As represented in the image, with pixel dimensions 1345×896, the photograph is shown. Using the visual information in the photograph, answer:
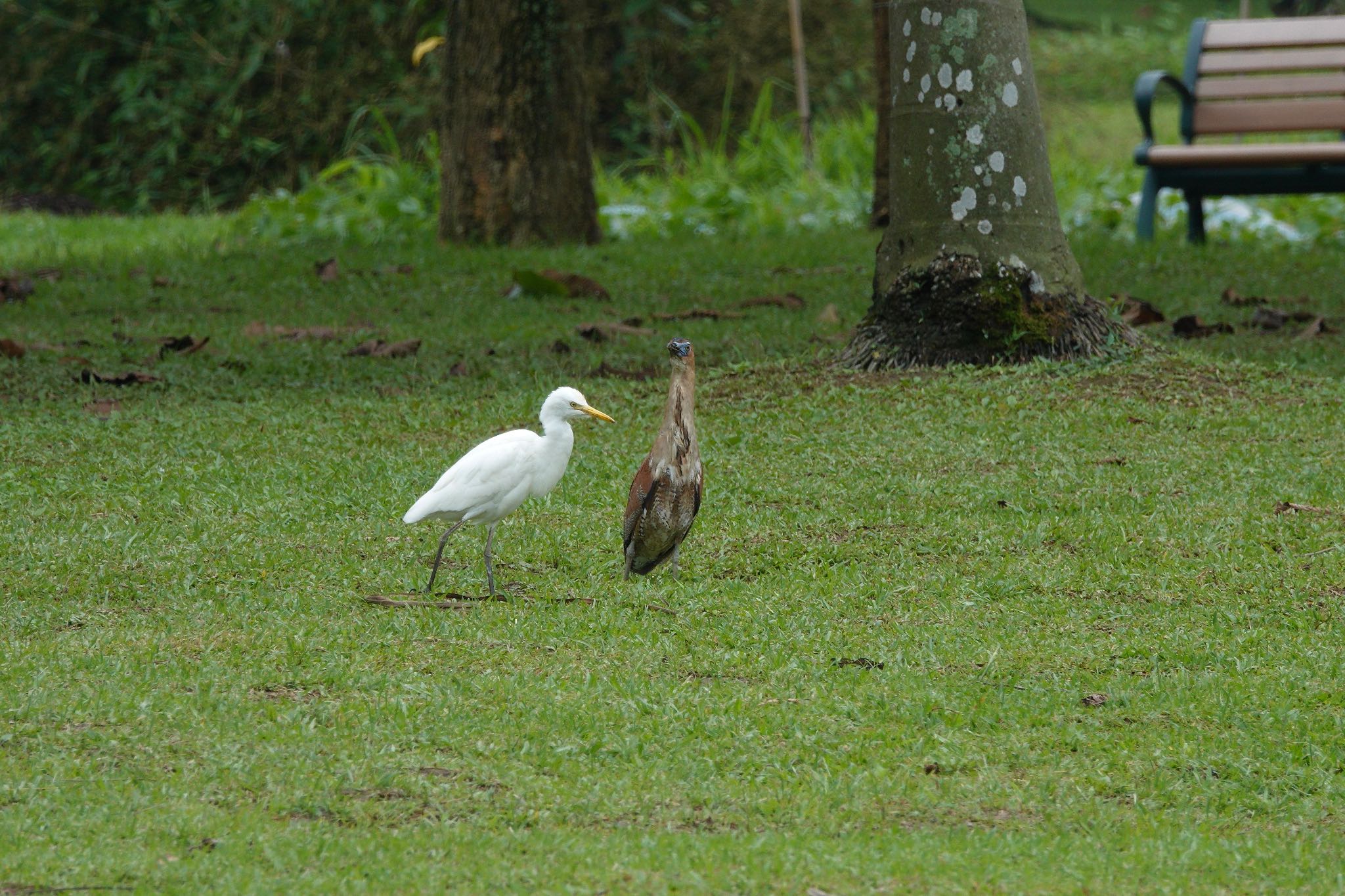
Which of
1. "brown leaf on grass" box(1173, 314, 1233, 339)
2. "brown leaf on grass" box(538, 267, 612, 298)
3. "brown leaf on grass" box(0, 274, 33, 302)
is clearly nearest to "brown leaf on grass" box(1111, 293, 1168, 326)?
"brown leaf on grass" box(1173, 314, 1233, 339)

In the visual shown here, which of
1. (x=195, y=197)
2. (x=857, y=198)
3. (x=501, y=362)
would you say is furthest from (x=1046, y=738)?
(x=195, y=197)

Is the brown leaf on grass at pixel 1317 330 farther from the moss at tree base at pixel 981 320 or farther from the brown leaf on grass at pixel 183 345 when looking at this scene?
the brown leaf on grass at pixel 183 345

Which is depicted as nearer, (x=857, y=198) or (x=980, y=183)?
(x=980, y=183)

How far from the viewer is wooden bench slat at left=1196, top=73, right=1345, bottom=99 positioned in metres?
11.3

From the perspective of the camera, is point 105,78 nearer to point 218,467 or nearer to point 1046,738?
point 218,467

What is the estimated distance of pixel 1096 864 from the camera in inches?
118

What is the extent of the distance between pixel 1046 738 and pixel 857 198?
884 cm

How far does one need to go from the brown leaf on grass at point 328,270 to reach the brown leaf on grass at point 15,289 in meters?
1.64

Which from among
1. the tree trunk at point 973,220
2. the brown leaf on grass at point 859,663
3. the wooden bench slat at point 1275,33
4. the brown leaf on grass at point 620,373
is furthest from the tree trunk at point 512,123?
the brown leaf on grass at point 859,663

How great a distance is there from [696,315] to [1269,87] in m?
5.23

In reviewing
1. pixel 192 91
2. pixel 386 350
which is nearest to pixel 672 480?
pixel 386 350

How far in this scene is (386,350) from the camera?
7.82m

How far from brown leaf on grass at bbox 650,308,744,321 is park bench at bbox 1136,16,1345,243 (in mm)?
3415

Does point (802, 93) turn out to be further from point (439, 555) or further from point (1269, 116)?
point (439, 555)
